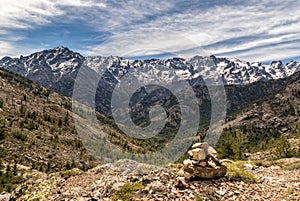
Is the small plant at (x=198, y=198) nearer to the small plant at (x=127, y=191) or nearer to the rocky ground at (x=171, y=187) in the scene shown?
the rocky ground at (x=171, y=187)

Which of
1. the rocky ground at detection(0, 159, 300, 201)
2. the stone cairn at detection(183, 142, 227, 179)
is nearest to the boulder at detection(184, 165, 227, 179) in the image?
the stone cairn at detection(183, 142, 227, 179)

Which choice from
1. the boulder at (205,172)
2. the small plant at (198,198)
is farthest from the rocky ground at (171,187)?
the boulder at (205,172)

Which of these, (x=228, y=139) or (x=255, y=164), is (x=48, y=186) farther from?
(x=228, y=139)

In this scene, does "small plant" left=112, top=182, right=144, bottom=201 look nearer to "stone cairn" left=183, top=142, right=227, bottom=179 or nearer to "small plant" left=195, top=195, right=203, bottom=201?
"small plant" left=195, top=195, right=203, bottom=201

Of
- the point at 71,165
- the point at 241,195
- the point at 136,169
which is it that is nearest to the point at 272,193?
the point at 241,195

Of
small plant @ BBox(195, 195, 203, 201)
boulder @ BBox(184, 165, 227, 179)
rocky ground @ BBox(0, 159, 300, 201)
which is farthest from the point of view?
boulder @ BBox(184, 165, 227, 179)

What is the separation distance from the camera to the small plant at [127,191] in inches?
755

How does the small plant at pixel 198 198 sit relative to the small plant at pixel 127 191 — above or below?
below

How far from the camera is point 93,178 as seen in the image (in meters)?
Result: 28.5

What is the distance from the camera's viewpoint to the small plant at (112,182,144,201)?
755 inches

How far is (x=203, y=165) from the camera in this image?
22.0 metres

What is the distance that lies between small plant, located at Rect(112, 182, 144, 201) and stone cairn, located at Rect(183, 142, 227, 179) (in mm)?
4532

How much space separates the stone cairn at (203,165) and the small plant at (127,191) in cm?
453

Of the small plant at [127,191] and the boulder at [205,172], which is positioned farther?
the boulder at [205,172]
